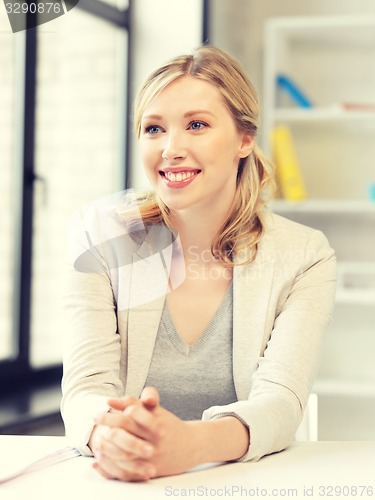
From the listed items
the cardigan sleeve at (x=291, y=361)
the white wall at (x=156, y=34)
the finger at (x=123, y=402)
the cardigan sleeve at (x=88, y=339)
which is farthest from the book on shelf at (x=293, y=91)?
the finger at (x=123, y=402)

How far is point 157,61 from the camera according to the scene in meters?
3.46

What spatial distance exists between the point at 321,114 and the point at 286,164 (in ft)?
0.79

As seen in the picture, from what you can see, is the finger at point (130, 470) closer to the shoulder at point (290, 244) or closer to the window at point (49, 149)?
the shoulder at point (290, 244)

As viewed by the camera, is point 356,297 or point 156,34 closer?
point 356,297

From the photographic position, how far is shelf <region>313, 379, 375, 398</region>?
10.3 feet

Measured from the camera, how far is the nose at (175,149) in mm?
1461

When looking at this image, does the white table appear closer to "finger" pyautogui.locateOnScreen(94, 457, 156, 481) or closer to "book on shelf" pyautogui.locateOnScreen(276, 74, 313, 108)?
"finger" pyautogui.locateOnScreen(94, 457, 156, 481)

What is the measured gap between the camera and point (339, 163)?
350 centimetres

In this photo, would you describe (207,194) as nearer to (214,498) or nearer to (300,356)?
(300,356)

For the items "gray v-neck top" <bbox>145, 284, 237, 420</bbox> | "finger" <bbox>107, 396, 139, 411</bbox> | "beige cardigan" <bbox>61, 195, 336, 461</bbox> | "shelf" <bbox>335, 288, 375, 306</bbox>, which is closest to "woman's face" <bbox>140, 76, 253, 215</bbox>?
"beige cardigan" <bbox>61, 195, 336, 461</bbox>

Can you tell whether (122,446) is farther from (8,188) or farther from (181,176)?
(8,188)

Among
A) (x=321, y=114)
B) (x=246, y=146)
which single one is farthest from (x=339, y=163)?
(x=246, y=146)

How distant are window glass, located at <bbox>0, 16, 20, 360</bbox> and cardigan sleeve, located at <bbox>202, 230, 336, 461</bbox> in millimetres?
1492

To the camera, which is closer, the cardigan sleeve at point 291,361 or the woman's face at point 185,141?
the cardigan sleeve at point 291,361
